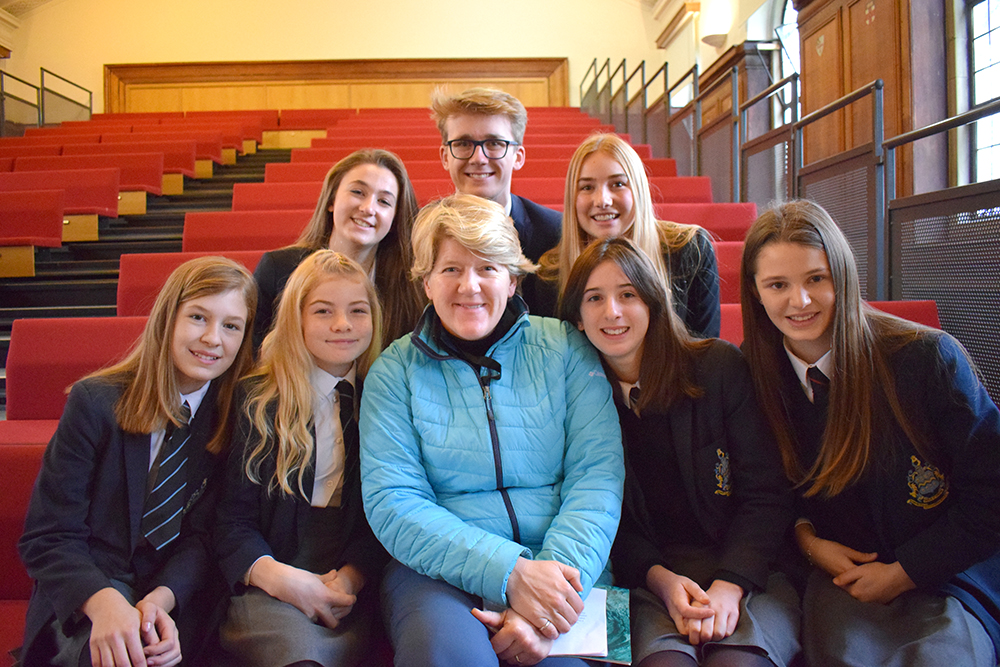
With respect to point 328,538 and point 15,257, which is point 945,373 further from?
point 15,257

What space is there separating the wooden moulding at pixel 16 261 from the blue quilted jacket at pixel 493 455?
2.48 meters

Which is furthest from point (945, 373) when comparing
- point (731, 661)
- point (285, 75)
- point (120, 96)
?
point (120, 96)

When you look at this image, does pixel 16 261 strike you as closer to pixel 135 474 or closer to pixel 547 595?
pixel 135 474

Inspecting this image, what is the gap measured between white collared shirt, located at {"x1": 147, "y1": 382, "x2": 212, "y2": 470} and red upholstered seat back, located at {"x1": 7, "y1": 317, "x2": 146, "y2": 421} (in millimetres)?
526

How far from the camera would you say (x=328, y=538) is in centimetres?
109

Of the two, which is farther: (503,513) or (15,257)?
(15,257)

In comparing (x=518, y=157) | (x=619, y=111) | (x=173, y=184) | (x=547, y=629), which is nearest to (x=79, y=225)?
(x=173, y=184)

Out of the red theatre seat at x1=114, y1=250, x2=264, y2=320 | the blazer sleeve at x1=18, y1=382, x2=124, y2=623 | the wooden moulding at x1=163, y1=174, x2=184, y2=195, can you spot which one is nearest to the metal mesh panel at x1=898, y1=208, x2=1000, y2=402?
the blazer sleeve at x1=18, y1=382, x2=124, y2=623

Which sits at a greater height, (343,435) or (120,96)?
(120,96)

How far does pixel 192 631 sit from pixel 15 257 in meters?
2.50

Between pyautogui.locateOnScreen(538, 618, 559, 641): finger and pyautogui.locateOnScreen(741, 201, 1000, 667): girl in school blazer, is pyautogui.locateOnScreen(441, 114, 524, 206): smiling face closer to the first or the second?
pyautogui.locateOnScreen(741, 201, 1000, 667): girl in school blazer

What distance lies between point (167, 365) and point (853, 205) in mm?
2085

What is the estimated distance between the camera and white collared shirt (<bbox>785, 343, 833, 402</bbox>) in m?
1.02

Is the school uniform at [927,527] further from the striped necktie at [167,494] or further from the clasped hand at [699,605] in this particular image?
the striped necktie at [167,494]
